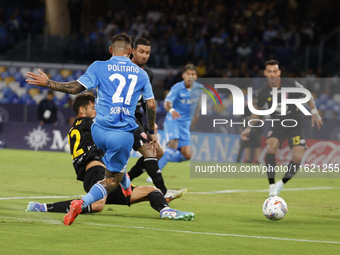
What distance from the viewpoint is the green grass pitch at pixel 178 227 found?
21.9 ft

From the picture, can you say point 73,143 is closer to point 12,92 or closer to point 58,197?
point 58,197

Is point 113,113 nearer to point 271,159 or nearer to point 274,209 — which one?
point 274,209

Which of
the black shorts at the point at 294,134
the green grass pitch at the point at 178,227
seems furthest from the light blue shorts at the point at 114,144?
the black shorts at the point at 294,134

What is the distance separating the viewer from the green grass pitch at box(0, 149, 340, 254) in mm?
6684

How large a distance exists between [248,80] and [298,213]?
9.03m

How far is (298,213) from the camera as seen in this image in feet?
34.6

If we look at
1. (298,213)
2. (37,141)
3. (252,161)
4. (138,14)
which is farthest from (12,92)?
(298,213)

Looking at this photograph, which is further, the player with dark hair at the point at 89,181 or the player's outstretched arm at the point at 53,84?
the player with dark hair at the point at 89,181

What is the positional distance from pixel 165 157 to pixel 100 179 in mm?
5805

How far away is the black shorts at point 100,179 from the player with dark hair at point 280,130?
3909 millimetres

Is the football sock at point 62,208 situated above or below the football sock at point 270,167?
below

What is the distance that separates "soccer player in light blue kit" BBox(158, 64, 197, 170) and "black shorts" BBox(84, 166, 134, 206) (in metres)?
5.48

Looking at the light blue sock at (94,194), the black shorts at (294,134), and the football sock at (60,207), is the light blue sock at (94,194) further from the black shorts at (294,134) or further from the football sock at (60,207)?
the black shorts at (294,134)

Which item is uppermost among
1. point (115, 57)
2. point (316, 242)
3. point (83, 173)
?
point (115, 57)
